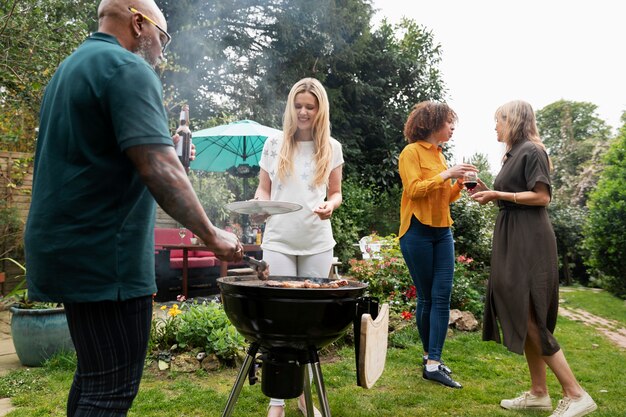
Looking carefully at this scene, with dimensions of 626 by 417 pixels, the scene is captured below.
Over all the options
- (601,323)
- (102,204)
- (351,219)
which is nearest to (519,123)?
(102,204)

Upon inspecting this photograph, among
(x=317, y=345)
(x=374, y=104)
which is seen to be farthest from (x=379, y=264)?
(x=374, y=104)

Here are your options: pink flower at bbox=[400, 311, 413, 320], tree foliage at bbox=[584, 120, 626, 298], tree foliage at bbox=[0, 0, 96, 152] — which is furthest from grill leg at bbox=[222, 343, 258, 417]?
tree foliage at bbox=[584, 120, 626, 298]

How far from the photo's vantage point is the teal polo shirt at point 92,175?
1218 millimetres

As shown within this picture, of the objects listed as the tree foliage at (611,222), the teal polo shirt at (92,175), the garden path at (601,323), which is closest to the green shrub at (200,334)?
the teal polo shirt at (92,175)

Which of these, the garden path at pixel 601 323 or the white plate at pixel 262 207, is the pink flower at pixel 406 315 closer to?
the garden path at pixel 601 323

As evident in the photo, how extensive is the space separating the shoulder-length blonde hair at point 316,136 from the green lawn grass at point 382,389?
1.42 metres

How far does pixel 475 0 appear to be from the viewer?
31.4 ft

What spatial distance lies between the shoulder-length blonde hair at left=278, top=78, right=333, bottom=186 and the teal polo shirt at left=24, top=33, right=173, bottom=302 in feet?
4.31

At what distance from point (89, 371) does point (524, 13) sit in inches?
426

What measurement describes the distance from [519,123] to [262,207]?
5.76ft

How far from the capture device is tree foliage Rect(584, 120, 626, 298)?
771 cm

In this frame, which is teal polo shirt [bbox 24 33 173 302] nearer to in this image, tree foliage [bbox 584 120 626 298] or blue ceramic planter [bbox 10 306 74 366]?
blue ceramic planter [bbox 10 306 74 366]

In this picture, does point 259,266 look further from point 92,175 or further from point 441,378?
point 441,378

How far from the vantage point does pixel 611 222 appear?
7.82 metres
